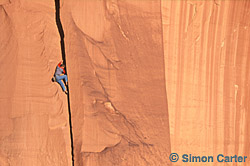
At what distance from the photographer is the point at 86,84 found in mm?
2443

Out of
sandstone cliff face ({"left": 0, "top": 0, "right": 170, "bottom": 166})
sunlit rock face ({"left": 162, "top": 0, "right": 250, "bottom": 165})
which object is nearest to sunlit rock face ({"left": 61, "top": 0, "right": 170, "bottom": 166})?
sandstone cliff face ({"left": 0, "top": 0, "right": 170, "bottom": 166})

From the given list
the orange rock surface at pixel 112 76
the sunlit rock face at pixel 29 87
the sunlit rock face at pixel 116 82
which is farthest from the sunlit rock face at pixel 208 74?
the sunlit rock face at pixel 29 87

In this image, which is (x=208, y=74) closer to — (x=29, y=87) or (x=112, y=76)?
(x=112, y=76)

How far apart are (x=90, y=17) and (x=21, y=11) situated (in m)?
0.58

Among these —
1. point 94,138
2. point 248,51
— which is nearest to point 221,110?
point 248,51

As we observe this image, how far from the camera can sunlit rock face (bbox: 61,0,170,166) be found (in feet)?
7.88

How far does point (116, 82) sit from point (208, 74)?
0.85 metres

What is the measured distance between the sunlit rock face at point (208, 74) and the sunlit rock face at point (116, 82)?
0.14 m

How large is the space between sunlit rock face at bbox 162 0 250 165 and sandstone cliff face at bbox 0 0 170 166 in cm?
14

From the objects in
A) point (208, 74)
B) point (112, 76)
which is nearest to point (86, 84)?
point (112, 76)

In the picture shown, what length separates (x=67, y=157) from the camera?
257cm

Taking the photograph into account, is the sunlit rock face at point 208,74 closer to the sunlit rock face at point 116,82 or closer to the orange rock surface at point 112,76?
the orange rock surface at point 112,76

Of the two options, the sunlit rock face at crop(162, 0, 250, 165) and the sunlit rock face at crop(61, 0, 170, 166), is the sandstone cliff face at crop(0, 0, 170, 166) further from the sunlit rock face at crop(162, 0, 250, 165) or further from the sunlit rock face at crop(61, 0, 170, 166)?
the sunlit rock face at crop(162, 0, 250, 165)

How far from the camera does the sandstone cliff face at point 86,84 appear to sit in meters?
2.41
